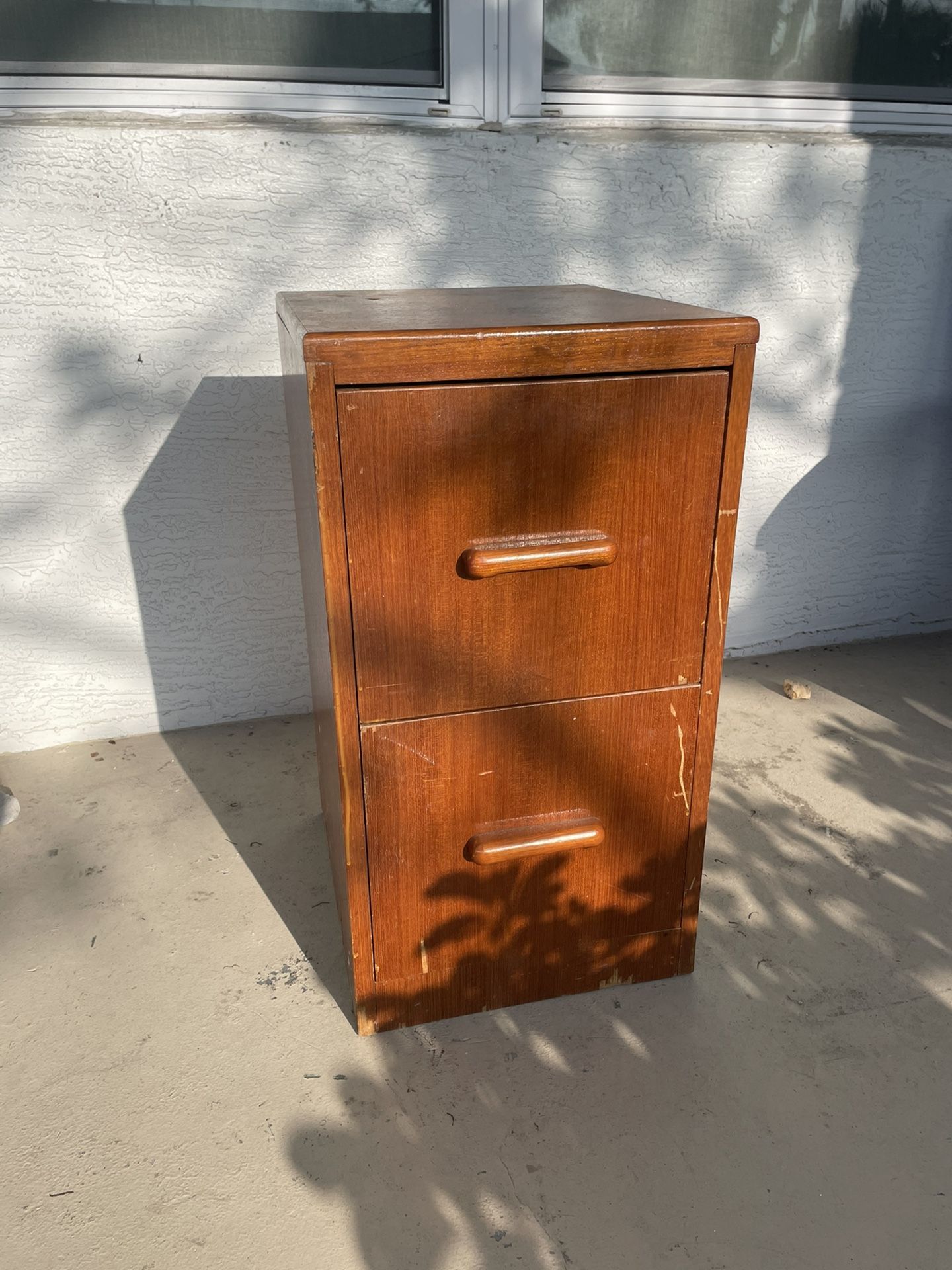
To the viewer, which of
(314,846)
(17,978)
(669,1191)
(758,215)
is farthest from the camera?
(758,215)

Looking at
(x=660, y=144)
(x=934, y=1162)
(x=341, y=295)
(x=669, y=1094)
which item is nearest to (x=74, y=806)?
(x=341, y=295)

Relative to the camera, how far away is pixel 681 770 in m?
1.39

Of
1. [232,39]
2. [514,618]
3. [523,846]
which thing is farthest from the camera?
[232,39]

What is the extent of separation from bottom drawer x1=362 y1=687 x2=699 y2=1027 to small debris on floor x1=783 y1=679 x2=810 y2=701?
114 centimetres

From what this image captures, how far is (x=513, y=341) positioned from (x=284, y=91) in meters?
1.23

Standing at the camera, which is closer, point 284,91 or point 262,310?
point 284,91

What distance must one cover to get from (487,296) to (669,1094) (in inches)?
50.2

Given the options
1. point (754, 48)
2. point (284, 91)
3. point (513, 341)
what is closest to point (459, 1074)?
point (513, 341)

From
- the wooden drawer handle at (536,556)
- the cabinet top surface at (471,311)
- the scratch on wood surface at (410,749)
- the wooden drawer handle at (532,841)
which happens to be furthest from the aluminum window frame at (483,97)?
the wooden drawer handle at (532,841)

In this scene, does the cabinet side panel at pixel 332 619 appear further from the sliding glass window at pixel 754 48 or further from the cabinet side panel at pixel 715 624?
the sliding glass window at pixel 754 48

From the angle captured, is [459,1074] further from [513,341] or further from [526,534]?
[513,341]

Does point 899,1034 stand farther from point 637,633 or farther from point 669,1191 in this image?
point 637,633

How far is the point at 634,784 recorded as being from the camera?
1.38 meters

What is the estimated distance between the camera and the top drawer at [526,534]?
3.66 feet
